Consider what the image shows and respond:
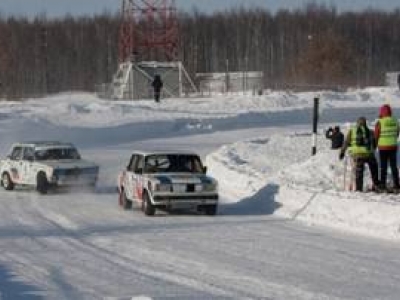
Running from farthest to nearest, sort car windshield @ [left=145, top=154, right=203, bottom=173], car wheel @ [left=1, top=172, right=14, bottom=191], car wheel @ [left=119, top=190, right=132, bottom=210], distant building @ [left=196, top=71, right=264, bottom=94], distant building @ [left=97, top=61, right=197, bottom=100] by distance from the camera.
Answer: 1. distant building @ [left=196, top=71, right=264, bottom=94]
2. distant building @ [left=97, top=61, right=197, bottom=100]
3. car wheel @ [left=1, top=172, right=14, bottom=191]
4. car wheel @ [left=119, top=190, right=132, bottom=210]
5. car windshield @ [left=145, top=154, right=203, bottom=173]

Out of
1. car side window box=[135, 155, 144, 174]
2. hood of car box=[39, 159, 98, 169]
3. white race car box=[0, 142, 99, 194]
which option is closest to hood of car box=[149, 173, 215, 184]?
car side window box=[135, 155, 144, 174]

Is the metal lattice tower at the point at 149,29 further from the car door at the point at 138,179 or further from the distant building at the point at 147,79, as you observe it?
the car door at the point at 138,179

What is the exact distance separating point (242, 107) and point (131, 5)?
14584 millimetres

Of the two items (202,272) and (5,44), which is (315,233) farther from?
→ (5,44)

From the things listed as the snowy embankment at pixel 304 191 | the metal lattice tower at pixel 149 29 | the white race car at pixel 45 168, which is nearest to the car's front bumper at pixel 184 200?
the snowy embankment at pixel 304 191

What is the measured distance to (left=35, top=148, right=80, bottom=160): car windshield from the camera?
28.5 meters

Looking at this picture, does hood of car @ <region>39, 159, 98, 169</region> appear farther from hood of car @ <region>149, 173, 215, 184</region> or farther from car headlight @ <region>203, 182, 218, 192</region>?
car headlight @ <region>203, 182, 218, 192</region>

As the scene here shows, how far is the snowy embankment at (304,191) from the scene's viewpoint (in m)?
18.1

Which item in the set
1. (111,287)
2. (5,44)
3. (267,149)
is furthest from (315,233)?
(5,44)

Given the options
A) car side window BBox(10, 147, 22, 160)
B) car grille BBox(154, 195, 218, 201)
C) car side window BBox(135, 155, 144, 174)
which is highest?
car side window BBox(135, 155, 144, 174)

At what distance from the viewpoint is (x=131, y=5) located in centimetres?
7006

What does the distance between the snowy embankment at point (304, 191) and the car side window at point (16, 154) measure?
Answer: 528cm

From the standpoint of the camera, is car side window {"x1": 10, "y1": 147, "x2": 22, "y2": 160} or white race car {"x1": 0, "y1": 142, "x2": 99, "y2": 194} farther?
car side window {"x1": 10, "y1": 147, "x2": 22, "y2": 160}

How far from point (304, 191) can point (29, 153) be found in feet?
32.9
